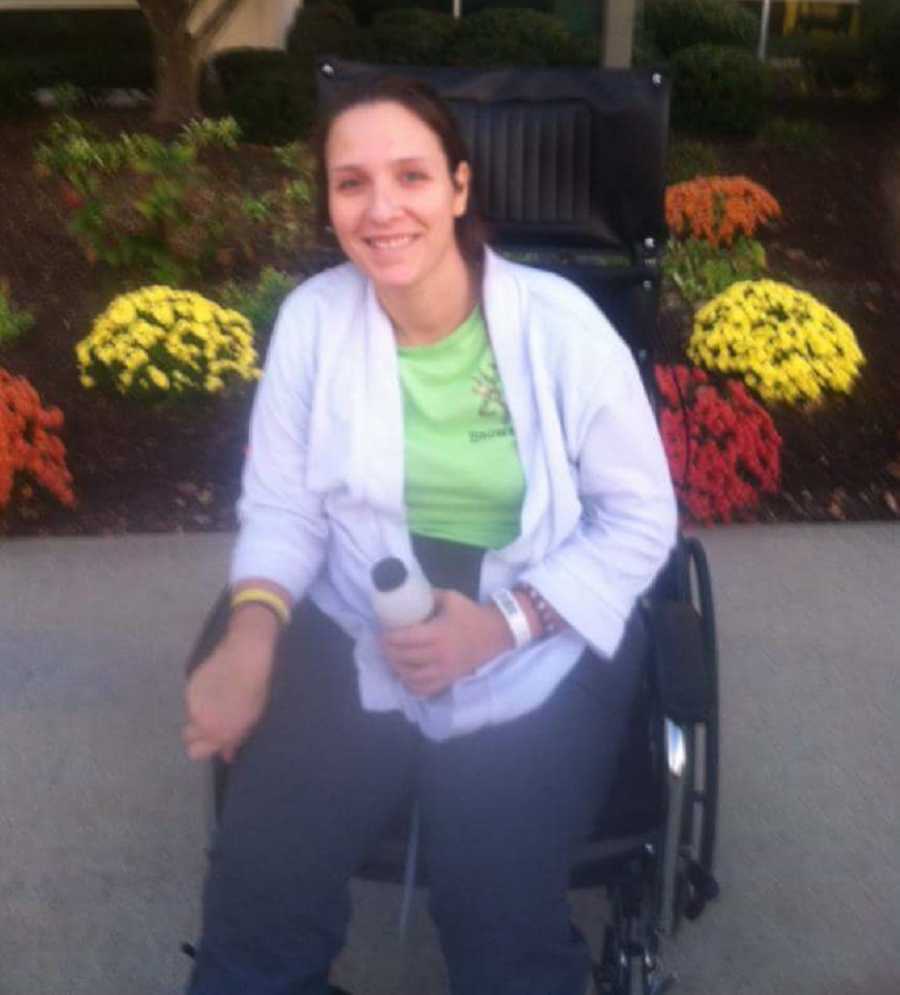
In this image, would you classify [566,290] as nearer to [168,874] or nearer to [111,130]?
[168,874]

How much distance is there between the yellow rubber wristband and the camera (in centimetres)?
232

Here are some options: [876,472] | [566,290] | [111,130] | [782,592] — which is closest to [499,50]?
[111,130]

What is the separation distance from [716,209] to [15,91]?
13.5 ft

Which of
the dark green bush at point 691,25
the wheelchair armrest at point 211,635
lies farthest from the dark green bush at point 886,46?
the wheelchair armrest at point 211,635

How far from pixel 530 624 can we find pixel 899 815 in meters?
1.20

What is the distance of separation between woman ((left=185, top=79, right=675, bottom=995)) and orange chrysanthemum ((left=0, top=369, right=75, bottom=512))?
1.98 meters

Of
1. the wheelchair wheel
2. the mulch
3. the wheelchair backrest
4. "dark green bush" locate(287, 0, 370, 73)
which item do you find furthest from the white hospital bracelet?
"dark green bush" locate(287, 0, 370, 73)

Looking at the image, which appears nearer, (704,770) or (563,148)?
(704,770)

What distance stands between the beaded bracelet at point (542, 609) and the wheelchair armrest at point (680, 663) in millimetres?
160

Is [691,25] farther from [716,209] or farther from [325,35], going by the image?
[716,209]

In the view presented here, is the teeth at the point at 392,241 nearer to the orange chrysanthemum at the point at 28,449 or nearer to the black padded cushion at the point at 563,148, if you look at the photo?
the black padded cushion at the point at 563,148

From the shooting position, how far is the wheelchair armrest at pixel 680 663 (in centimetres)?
212

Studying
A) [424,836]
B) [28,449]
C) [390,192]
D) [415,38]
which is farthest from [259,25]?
[424,836]

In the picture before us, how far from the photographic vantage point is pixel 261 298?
540 cm
